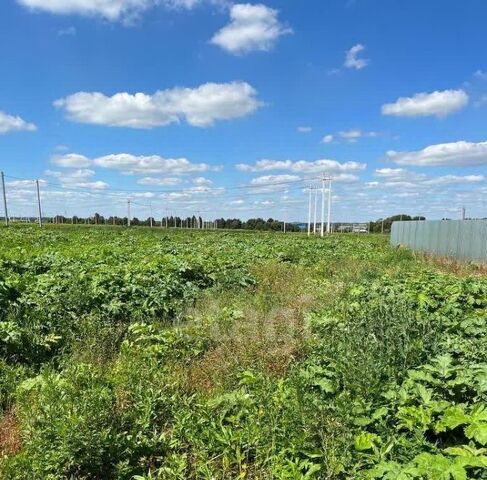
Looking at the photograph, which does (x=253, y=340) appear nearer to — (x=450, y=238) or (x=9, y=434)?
(x=9, y=434)

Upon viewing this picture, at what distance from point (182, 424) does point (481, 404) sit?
2220 millimetres

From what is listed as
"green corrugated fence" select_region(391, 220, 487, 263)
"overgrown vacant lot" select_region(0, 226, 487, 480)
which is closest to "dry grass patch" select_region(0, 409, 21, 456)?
"overgrown vacant lot" select_region(0, 226, 487, 480)

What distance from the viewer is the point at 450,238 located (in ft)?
84.7

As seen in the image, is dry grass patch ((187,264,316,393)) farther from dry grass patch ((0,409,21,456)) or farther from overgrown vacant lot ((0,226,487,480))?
dry grass patch ((0,409,21,456))

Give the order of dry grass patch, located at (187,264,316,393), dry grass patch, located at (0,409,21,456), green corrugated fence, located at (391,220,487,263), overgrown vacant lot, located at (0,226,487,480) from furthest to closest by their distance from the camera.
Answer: green corrugated fence, located at (391,220,487,263), dry grass patch, located at (187,264,316,393), dry grass patch, located at (0,409,21,456), overgrown vacant lot, located at (0,226,487,480)

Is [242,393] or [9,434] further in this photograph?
[242,393]

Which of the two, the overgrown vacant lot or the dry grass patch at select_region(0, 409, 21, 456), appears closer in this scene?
the overgrown vacant lot

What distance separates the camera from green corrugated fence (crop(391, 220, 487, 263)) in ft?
70.1

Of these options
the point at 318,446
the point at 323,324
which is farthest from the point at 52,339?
the point at 318,446

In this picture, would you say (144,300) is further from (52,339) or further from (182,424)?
(182,424)

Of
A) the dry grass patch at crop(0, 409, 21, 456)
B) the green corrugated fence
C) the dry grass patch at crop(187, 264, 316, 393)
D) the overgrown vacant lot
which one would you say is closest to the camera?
the overgrown vacant lot

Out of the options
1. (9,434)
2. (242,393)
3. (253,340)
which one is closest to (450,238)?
(253,340)

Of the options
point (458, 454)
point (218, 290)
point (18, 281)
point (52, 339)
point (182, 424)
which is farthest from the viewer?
point (218, 290)

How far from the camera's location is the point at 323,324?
6.27 m
